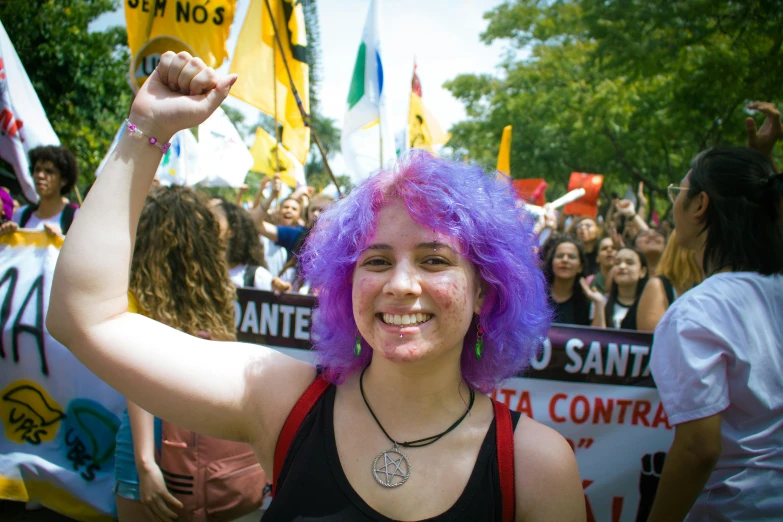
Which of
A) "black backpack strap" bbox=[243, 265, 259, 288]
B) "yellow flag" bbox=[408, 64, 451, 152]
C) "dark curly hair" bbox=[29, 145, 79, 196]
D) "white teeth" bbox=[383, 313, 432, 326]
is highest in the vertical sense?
"yellow flag" bbox=[408, 64, 451, 152]

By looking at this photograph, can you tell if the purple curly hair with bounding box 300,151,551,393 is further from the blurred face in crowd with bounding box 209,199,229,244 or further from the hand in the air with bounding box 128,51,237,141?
the blurred face in crowd with bounding box 209,199,229,244

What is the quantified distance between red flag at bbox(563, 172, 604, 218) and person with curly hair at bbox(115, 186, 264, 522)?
9108mm

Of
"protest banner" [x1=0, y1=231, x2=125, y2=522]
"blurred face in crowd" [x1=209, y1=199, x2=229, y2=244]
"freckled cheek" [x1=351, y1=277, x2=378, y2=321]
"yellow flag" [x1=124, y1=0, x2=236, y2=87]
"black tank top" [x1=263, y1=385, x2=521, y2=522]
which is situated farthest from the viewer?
"yellow flag" [x1=124, y1=0, x2=236, y2=87]

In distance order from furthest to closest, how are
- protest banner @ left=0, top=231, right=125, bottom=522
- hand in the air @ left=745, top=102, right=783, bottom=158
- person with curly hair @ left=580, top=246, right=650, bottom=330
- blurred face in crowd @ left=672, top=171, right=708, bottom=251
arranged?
person with curly hair @ left=580, top=246, right=650, bottom=330, protest banner @ left=0, top=231, right=125, bottom=522, hand in the air @ left=745, top=102, right=783, bottom=158, blurred face in crowd @ left=672, top=171, right=708, bottom=251

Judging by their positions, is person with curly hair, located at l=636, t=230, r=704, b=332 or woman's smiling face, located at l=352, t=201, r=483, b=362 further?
person with curly hair, located at l=636, t=230, r=704, b=332

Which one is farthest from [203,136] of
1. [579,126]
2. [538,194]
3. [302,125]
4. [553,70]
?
[553,70]

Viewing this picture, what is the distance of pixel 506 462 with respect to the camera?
4.96 feet

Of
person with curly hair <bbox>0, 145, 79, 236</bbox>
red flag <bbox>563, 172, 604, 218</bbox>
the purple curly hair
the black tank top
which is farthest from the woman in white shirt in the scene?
red flag <bbox>563, 172, 604, 218</bbox>

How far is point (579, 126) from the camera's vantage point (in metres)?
17.0

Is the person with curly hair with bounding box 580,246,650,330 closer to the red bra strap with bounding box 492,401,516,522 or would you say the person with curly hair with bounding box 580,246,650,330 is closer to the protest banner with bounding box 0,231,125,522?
the red bra strap with bounding box 492,401,516,522

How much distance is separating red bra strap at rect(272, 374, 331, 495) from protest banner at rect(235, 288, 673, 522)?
165cm

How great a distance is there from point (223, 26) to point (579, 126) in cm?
1397

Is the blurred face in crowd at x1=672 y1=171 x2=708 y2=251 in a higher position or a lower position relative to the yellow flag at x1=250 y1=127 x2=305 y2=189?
lower

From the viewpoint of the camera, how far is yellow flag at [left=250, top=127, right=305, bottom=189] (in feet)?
21.4
